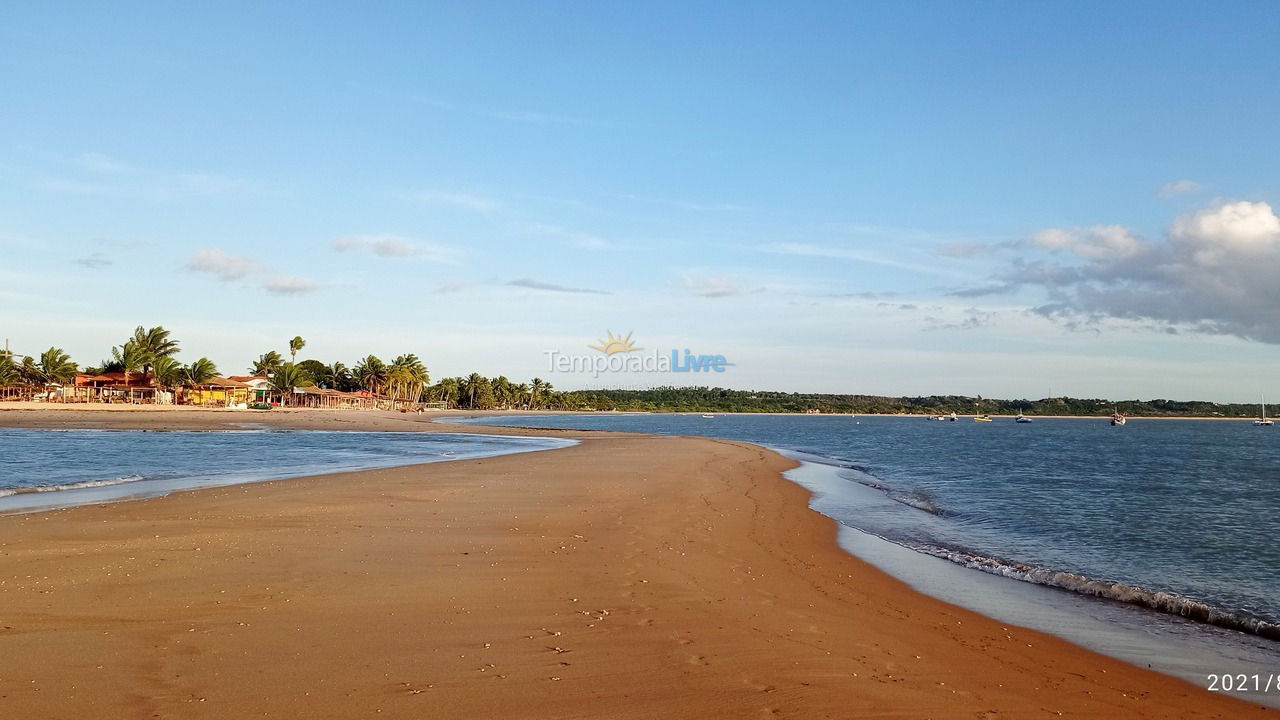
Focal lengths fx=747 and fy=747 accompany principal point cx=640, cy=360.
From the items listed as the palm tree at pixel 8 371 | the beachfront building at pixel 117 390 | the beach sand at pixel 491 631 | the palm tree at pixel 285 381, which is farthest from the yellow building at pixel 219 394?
the beach sand at pixel 491 631

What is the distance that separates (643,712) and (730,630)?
250 cm

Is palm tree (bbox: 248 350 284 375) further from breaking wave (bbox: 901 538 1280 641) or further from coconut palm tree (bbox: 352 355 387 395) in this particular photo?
breaking wave (bbox: 901 538 1280 641)

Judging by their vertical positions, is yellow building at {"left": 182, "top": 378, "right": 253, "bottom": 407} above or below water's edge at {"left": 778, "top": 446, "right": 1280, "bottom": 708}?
above

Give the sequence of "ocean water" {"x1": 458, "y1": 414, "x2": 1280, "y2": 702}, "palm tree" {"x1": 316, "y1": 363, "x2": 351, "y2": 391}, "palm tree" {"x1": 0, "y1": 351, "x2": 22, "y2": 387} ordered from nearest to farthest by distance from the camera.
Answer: "ocean water" {"x1": 458, "y1": 414, "x2": 1280, "y2": 702}
"palm tree" {"x1": 0, "y1": 351, "x2": 22, "y2": 387}
"palm tree" {"x1": 316, "y1": 363, "x2": 351, "y2": 391}

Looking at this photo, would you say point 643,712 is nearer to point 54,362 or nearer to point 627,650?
point 627,650

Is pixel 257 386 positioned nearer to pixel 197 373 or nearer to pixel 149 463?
pixel 197 373

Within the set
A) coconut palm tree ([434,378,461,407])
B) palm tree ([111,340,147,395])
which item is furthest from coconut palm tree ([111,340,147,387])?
coconut palm tree ([434,378,461,407])

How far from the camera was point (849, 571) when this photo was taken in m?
12.1

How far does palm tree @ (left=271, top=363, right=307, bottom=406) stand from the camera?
127062mm

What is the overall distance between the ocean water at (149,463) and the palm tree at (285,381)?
86.2 metres

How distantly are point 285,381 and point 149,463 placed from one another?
108 m

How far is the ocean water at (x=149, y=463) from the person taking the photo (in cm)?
1919

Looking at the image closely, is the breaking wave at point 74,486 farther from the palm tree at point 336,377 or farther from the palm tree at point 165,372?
the palm tree at point 336,377

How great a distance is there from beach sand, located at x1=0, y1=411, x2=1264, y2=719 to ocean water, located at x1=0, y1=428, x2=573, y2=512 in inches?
221
